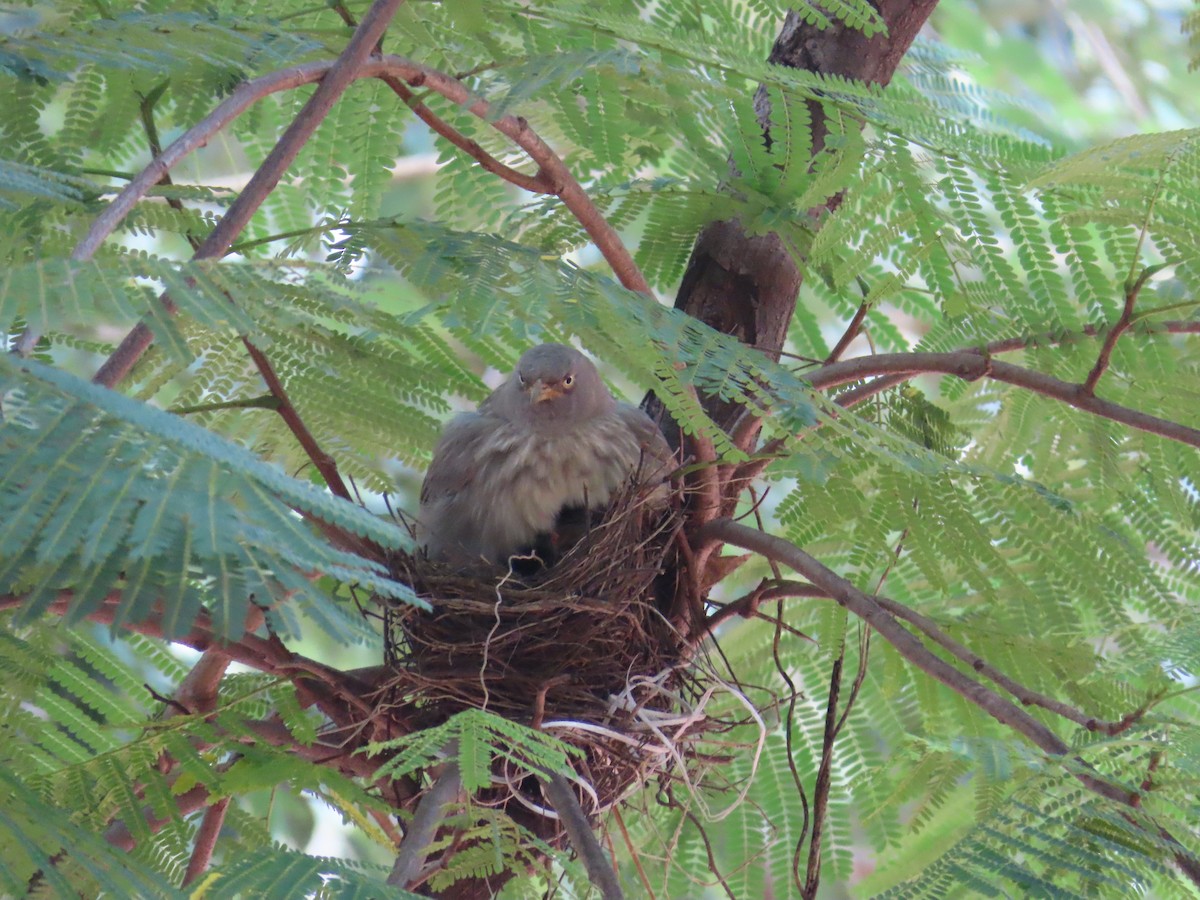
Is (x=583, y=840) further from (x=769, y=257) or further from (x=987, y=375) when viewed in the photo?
(x=769, y=257)

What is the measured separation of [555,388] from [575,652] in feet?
3.08

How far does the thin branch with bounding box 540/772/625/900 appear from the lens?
265 cm

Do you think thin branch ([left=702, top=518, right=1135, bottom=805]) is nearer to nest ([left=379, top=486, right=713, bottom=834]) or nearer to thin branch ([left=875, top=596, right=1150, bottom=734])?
thin branch ([left=875, top=596, right=1150, bottom=734])

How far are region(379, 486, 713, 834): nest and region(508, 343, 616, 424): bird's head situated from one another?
1.58 feet

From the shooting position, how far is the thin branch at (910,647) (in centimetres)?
277

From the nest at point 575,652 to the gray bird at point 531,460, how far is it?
0.29m

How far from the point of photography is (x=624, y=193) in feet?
13.3

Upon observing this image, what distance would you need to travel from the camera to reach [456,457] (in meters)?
4.37

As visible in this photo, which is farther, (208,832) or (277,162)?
(208,832)

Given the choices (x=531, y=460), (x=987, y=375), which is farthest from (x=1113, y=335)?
(x=531, y=460)

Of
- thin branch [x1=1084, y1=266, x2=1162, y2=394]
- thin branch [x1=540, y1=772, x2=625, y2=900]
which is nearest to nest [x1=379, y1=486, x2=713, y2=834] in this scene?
thin branch [x1=540, y1=772, x2=625, y2=900]

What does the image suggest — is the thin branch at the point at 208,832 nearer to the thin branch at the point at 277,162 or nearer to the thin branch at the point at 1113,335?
the thin branch at the point at 277,162

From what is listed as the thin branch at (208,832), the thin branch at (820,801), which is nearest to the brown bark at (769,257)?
the thin branch at (820,801)

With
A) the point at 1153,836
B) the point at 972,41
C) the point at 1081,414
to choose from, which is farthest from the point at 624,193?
the point at 972,41
